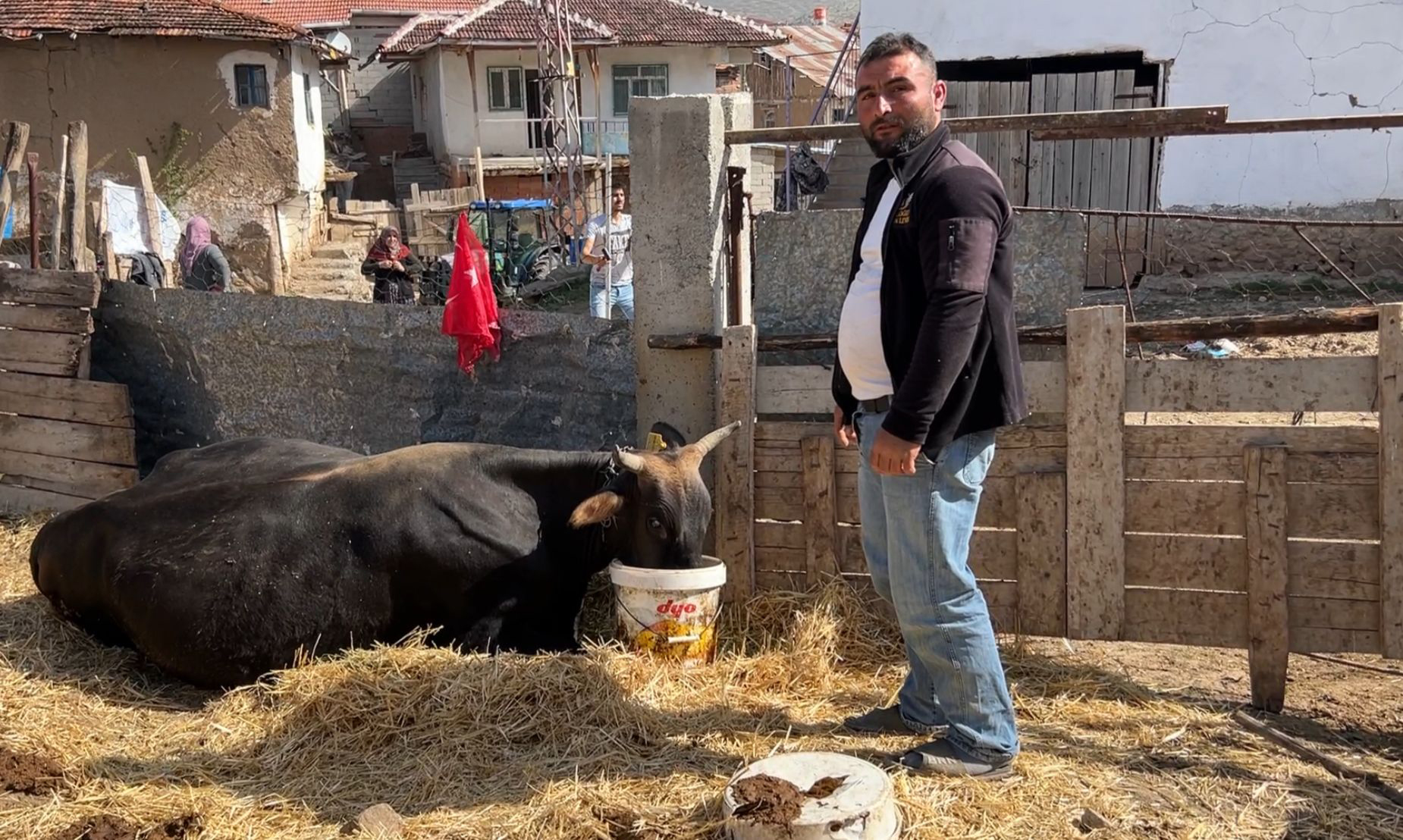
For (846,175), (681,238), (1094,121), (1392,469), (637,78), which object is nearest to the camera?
(1392,469)

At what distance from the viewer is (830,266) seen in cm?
564

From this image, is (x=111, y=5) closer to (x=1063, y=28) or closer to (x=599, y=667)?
(x=1063, y=28)

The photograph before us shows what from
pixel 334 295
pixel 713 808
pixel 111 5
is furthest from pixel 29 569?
pixel 111 5

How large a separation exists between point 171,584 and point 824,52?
131 feet

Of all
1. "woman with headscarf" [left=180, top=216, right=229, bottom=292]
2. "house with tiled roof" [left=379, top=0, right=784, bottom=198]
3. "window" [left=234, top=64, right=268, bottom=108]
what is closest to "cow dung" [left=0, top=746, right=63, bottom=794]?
"woman with headscarf" [left=180, top=216, right=229, bottom=292]

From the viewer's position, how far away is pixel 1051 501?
4863 millimetres

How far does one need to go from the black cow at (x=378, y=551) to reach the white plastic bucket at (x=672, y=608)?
0.52 feet

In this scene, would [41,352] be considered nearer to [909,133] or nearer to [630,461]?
[630,461]

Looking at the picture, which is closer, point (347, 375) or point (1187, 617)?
point (1187, 617)

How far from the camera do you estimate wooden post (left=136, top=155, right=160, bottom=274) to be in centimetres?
1369

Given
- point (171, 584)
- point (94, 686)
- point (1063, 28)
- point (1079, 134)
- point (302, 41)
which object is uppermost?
point (302, 41)

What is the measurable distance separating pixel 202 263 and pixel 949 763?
35.0 feet

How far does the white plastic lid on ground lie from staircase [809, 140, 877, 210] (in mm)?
13584

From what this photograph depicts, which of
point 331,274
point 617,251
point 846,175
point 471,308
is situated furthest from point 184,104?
point 471,308
